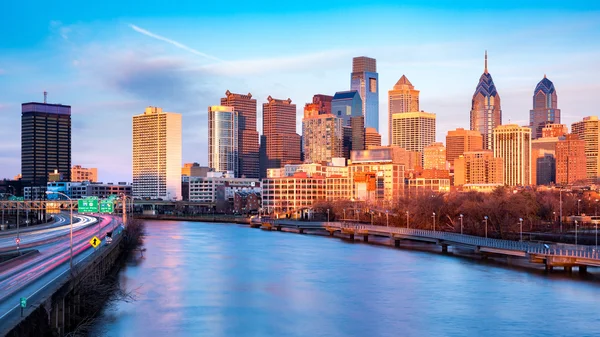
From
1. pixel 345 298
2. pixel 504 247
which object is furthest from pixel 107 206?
pixel 345 298

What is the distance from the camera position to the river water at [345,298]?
151 feet

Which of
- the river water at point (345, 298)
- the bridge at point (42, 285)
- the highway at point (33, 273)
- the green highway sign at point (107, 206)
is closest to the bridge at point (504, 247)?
the river water at point (345, 298)

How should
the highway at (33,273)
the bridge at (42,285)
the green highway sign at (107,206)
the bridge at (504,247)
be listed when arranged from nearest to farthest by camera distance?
the bridge at (42,285)
the highway at (33,273)
the bridge at (504,247)
the green highway sign at (107,206)

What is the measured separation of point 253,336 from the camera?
1750 inches

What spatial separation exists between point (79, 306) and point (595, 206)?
130 metres

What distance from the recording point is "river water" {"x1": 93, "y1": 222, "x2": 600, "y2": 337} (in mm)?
46125

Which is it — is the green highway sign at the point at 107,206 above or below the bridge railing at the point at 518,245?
above

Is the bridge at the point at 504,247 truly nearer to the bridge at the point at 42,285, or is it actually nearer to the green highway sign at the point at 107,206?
the green highway sign at the point at 107,206

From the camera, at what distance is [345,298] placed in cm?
5678

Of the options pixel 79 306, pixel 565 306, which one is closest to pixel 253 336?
pixel 79 306

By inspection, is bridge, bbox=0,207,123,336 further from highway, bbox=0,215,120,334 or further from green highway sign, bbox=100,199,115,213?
green highway sign, bbox=100,199,115,213

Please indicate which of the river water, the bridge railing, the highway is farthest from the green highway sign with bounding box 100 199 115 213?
the bridge railing

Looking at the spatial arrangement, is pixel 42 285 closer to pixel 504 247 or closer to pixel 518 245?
pixel 504 247

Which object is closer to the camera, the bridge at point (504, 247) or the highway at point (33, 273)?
the highway at point (33, 273)
